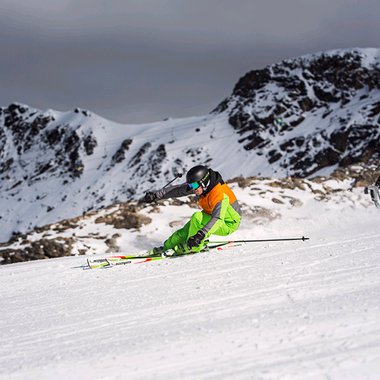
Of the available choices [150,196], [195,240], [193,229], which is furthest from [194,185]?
[150,196]

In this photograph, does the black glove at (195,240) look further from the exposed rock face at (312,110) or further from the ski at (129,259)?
the exposed rock face at (312,110)

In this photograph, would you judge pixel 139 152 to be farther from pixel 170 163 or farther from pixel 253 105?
pixel 253 105

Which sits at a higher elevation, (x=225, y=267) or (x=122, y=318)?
(x=122, y=318)

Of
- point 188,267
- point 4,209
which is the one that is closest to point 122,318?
point 188,267

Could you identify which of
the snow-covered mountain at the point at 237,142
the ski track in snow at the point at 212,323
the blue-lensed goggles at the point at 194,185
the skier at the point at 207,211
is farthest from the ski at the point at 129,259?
the snow-covered mountain at the point at 237,142

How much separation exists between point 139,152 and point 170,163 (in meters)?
14.7

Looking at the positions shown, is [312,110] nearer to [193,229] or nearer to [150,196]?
[150,196]

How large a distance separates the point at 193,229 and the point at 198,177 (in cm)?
85

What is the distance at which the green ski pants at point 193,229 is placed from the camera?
7469 mm

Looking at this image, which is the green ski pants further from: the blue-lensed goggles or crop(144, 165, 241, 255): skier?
the blue-lensed goggles

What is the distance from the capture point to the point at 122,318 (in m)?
3.58

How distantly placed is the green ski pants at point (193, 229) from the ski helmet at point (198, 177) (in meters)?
0.48

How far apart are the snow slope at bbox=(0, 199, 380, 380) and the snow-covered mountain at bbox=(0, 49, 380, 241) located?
78243 mm

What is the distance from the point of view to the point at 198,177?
24.1 feet
